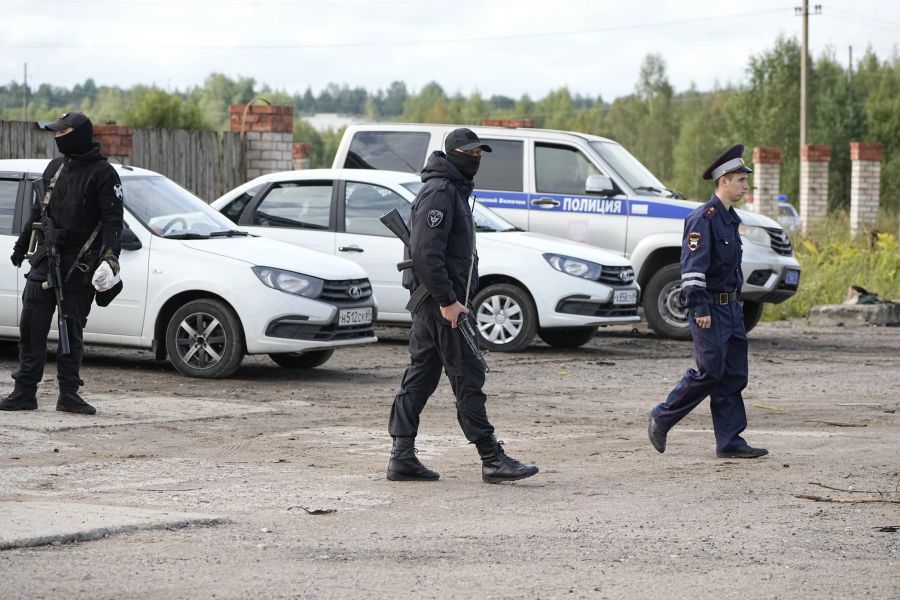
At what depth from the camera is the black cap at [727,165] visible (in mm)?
8648

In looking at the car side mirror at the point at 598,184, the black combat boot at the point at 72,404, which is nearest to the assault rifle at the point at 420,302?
the black combat boot at the point at 72,404

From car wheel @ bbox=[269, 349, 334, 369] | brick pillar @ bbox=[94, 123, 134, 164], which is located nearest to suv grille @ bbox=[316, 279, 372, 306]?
car wheel @ bbox=[269, 349, 334, 369]

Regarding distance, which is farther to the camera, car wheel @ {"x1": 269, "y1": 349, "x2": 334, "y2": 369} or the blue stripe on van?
the blue stripe on van

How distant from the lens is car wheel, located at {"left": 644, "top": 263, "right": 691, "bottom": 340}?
15992mm

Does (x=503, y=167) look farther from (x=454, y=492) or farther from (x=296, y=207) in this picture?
(x=454, y=492)

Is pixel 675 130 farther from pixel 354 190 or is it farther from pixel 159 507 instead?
pixel 159 507

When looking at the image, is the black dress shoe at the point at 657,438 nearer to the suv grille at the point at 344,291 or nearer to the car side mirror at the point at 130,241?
the suv grille at the point at 344,291

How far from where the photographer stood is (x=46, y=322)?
385 inches

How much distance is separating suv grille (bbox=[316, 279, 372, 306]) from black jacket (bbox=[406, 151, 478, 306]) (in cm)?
435

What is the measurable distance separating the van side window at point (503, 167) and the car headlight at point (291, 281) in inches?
183

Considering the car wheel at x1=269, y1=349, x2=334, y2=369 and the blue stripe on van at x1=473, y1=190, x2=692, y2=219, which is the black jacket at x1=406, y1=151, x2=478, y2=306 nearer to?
the car wheel at x1=269, y1=349, x2=334, y2=369

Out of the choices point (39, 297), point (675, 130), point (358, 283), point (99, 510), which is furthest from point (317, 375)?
point (675, 130)

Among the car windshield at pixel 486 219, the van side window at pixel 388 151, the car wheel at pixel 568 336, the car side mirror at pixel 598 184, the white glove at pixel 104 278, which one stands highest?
the van side window at pixel 388 151

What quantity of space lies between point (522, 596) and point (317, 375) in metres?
7.61
